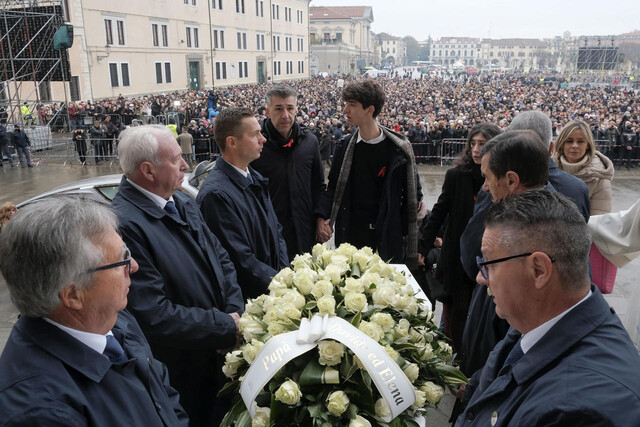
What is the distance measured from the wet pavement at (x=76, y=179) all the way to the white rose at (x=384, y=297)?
4508 mm

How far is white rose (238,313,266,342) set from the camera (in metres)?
2.30

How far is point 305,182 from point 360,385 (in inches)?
103

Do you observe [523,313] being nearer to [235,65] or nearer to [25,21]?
[25,21]

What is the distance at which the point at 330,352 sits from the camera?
1948 millimetres

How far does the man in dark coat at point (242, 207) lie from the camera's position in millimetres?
3229

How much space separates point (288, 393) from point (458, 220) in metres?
2.42

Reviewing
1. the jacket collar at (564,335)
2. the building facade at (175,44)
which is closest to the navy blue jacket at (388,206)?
the jacket collar at (564,335)

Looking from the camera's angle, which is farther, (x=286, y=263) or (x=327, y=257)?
(x=286, y=263)

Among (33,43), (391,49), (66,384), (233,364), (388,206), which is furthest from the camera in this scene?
(391,49)

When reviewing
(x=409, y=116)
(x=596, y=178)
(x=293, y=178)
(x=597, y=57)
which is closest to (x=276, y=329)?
(x=293, y=178)

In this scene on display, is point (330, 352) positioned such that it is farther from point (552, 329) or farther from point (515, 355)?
point (552, 329)

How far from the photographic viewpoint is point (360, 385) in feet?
6.48

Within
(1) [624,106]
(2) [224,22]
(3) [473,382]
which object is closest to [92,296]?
(3) [473,382]

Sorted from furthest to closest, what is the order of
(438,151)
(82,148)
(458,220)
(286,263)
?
(82,148) → (438,151) → (458,220) → (286,263)
